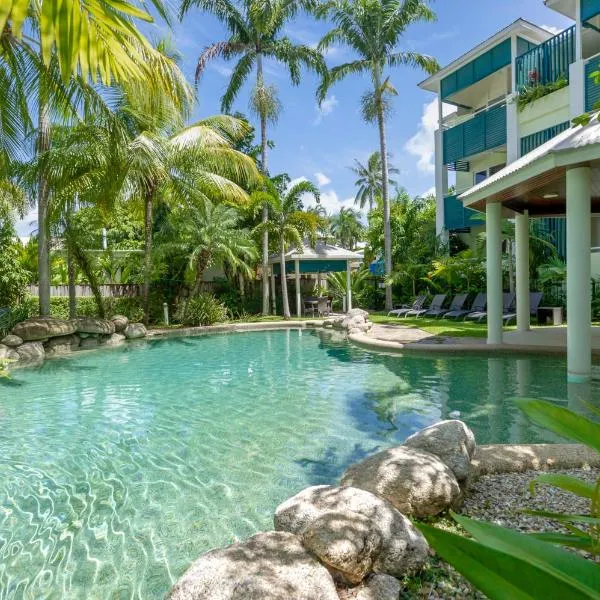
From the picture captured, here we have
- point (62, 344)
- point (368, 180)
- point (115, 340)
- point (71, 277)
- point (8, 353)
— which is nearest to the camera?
point (8, 353)

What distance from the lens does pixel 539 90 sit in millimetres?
17062

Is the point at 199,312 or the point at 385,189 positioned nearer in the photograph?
the point at 199,312

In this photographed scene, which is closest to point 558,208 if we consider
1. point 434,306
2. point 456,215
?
point 434,306

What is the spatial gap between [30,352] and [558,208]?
14.9 metres

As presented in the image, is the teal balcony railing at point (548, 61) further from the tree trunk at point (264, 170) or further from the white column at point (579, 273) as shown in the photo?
the white column at point (579, 273)

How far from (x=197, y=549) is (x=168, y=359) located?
9511mm

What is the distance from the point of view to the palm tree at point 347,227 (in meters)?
58.0

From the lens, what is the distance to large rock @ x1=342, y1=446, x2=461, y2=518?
343cm

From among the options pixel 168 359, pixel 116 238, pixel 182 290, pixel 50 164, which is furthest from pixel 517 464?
pixel 116 238

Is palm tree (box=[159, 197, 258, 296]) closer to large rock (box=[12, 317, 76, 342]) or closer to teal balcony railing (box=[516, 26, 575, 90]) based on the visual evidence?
large rock (box=[12, 317, 76, 342])

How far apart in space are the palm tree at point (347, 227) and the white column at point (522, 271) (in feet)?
144

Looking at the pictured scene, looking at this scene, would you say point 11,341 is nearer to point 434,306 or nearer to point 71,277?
point 71,277

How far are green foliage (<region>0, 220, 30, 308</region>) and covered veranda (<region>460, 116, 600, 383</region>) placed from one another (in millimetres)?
16913

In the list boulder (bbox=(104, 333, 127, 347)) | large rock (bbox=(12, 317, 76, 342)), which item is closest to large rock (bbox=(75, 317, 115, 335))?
boulder (bbox=(104, 333, 127, 347))
